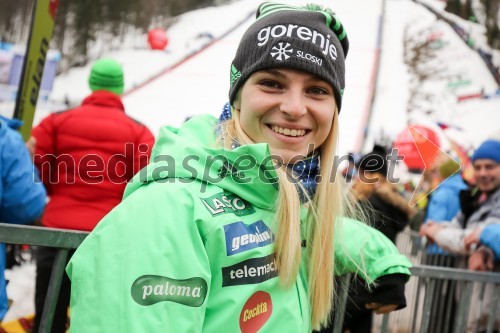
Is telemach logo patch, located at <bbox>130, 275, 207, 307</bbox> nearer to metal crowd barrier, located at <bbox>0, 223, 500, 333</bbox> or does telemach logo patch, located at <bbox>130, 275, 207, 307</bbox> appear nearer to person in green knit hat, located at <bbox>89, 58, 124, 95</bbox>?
metal crowd barrier, located at <bbox>0, 223, 500, 333</bbox>

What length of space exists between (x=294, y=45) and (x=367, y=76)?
24157 millimetres

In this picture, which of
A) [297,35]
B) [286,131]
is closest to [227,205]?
[286,131]

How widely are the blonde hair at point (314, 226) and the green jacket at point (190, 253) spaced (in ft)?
0.09

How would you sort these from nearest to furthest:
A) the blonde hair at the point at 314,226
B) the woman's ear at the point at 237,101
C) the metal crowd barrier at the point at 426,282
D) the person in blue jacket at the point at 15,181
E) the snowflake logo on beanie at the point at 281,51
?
the blonde hair at the point at 314,226, the snowflake logo on beanie at the point at 281,51, the woman's ear at the point at 237,101, the metal crowd barrier at the point at 426,282, the person in blue jacket at the point at 15,181

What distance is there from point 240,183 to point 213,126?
0.74ft

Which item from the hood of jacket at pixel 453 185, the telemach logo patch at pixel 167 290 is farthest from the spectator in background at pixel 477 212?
the telemach logo patch at pixel 167 290

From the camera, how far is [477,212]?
12.3ft

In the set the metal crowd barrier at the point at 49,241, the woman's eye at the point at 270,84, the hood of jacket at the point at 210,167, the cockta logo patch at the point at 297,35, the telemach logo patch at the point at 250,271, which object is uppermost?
the cockta logo patch at the point at 297,35

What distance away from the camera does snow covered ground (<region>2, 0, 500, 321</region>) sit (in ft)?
69.1

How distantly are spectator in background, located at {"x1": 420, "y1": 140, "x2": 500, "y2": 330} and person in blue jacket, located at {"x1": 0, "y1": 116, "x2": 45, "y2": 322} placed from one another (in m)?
2.37

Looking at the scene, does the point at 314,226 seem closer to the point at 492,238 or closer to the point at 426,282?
the point at 426,282

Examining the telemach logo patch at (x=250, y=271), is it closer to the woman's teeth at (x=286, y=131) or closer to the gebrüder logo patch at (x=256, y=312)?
the gebrüder logo patch at (x=256, y=312)

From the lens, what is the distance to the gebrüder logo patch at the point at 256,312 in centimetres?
135

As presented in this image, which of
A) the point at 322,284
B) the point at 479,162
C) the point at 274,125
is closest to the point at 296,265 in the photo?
the point at 322,284
